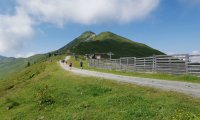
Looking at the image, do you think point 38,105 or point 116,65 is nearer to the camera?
point 38,105

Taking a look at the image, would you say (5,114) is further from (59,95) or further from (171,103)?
(171,103)

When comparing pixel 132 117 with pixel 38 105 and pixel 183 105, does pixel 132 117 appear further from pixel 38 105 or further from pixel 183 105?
pixel 38 105

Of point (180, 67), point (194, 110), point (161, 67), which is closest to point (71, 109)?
point (194, 110)

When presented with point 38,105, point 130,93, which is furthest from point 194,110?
point 38,105

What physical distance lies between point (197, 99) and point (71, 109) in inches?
316

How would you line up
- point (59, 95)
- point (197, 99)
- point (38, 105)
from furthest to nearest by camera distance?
point (59, 95)
point (38, 105)
point (197, 99)

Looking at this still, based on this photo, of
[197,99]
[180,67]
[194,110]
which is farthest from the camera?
[180,67]

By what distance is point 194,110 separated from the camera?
15.3 meters

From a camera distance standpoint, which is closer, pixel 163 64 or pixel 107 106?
pixel 107 106

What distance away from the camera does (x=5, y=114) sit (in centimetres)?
2720

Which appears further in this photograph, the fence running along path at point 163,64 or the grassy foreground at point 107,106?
the fence running along path at point 163,64

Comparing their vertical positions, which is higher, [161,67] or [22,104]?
[161,67]

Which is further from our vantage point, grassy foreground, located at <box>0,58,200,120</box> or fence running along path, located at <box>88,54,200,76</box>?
fence running along path, located at <box>88,54,200,76</box>

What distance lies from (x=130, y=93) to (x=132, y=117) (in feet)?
16.6
